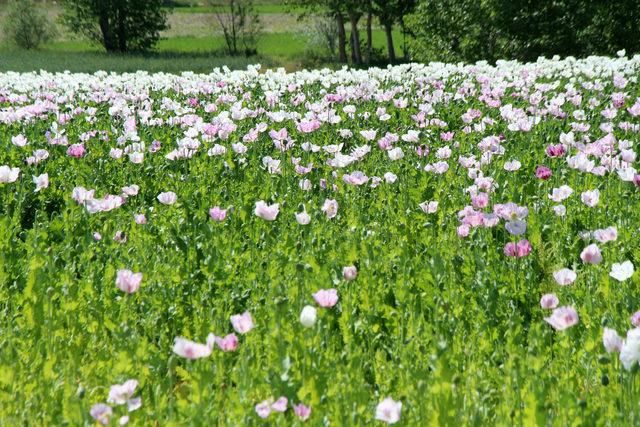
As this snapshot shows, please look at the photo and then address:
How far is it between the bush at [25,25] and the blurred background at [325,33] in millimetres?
71

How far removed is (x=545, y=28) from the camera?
86.2 feet

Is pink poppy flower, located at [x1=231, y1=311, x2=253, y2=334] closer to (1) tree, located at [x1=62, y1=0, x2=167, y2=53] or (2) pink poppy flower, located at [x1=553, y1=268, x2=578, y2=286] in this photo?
(2) pink poppy flower, located at [x1=553, y1=268, x2=578, y2=286]

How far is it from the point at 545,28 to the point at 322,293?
25.5m

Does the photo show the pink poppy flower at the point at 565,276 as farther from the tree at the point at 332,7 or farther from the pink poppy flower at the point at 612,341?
the tree at the point at 332,7

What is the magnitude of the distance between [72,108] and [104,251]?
468 cm

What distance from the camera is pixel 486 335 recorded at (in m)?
3.30

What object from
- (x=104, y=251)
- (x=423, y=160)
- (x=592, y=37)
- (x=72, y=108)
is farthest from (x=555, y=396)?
(x=592, y=37)

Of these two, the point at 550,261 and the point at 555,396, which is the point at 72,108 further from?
the point at 555,396

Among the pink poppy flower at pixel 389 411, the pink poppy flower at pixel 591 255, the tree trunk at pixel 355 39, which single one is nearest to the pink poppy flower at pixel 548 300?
the pink poppy flower at pixel 591 255

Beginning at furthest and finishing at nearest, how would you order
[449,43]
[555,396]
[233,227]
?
[449,43], [233,227], [555,396]

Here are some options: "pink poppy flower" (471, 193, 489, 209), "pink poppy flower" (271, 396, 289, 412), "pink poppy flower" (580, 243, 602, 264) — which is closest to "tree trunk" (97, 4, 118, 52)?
"pink poppy flower" (471, 193, 489, 209)

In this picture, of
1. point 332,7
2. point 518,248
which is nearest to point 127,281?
point 518,248

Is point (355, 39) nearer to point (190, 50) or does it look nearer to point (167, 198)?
point (190, 50)

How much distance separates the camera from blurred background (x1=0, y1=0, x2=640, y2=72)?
26.2 meters
